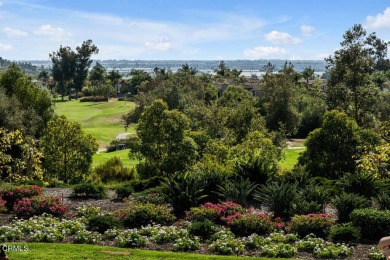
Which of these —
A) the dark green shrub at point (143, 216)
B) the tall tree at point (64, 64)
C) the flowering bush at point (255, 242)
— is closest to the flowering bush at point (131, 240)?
the dark green shrub at point (143, 216)

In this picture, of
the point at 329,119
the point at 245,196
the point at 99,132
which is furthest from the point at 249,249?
the point at 99,132

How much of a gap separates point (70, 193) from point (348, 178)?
35.5 ft

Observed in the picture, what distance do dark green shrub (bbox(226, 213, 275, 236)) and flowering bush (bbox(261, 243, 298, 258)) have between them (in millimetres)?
1629

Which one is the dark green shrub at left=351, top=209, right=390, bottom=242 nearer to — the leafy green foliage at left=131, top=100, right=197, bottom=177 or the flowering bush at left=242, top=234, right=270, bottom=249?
the flowering bush at left=242, top=234, right=270, bottom=249

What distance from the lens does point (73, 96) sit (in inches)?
5079

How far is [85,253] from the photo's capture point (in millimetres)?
11562

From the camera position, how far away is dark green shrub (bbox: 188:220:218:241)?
13523mm

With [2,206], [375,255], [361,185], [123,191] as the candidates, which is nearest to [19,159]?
[2,206]

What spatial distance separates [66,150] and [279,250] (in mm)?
15883

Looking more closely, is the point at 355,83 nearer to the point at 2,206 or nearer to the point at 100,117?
the point at 2,206

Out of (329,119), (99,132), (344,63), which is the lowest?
(99,132)

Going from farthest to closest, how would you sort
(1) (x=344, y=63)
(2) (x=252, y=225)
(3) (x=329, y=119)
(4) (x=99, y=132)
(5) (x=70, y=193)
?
(4) (x=99, y=132)
(1) (x=344, y=63)
(3) (x=329, y=119)
(5) (x=70, y=193)
(2) (x=252, y=225)

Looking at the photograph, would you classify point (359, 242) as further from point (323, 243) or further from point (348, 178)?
point (348, 178)

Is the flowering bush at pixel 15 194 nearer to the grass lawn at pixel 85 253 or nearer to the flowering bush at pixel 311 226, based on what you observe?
the grass lawn at pixel 85 253
